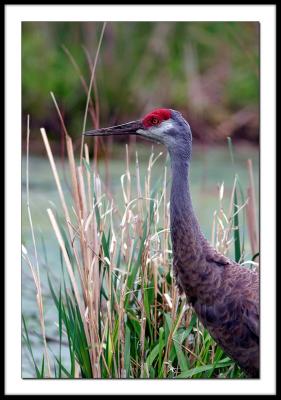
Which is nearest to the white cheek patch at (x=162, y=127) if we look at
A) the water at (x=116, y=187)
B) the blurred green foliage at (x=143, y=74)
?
the water at (x=116, y=187)

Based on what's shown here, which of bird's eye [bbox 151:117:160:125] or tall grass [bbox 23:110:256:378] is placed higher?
bird's eye [bbox 151:117:160:125]

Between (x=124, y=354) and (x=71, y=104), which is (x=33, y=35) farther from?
(x=124, y=354)

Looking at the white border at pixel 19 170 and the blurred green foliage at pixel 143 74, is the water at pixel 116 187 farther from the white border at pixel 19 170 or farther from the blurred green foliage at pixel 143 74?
the white border at pixel 19 170

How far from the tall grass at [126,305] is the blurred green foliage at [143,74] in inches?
125

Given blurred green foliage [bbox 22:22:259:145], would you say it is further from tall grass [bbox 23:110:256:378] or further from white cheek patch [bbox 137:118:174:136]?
white cheek patch [bbox 137:118:174:136]

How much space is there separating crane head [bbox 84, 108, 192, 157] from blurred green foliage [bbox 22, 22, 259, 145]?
338 centimetres

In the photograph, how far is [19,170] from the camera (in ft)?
11.2

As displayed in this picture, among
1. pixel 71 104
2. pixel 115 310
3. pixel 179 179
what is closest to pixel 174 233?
pixel 179 179

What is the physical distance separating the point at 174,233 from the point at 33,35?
158 inches

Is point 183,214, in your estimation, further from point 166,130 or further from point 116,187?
point 116,187

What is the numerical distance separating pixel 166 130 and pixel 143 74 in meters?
3.77

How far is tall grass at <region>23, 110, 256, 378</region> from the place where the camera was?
141 inches

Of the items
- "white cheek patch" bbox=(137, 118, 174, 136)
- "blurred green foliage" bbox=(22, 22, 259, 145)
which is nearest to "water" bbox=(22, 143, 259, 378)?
"blurred green foliage" bbox=(22, 22, 259, 145)

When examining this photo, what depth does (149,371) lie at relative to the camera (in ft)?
12.1
